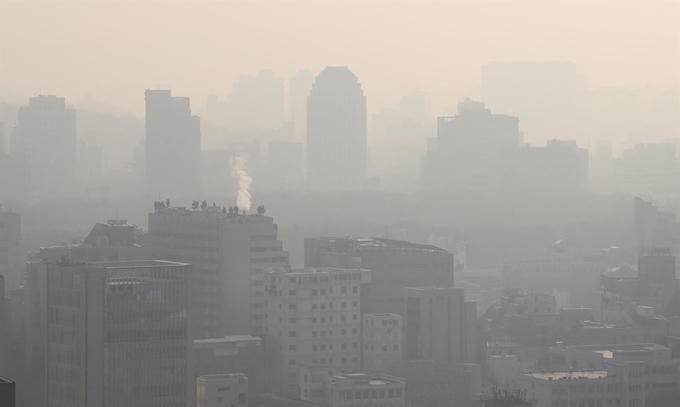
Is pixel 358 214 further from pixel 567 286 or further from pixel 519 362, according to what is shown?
pixel 519 362

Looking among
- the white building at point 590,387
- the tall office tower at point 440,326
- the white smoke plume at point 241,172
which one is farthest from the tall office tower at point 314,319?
the white smoke plume at point 241,172

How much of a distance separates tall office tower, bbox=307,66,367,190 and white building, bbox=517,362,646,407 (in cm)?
5197

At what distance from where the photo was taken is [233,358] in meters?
32.6

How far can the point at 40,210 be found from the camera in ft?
183

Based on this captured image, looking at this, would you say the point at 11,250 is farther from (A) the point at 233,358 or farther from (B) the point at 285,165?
(B) the point at 285,165

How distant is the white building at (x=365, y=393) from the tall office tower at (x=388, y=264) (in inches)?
290

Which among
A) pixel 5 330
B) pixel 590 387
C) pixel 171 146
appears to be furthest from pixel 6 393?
pixel 171 146

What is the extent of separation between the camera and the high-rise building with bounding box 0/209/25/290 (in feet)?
149

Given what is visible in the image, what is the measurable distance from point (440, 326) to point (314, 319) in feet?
8.57

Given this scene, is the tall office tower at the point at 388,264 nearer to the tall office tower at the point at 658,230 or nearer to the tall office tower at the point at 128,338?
the tall office tower at the point at 128,338

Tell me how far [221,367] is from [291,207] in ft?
112

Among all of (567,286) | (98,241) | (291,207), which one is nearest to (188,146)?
(291,207)

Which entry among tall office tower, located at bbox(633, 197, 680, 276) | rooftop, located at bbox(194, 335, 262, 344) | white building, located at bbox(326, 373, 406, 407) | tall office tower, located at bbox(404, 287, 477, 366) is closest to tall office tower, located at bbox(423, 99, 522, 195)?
tall office tower, located at bbox(633, 197, 680, 276)

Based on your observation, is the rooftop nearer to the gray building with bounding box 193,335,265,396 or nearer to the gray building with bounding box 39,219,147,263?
the gray building with bounding box 193,335,265,396
